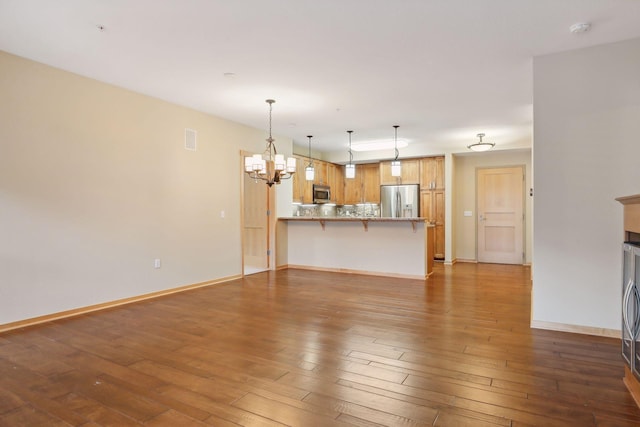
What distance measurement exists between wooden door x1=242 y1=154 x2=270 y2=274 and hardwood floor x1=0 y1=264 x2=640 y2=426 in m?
2.96

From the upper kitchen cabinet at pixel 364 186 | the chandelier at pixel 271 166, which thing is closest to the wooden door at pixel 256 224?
the chandelier at pixel 271 166

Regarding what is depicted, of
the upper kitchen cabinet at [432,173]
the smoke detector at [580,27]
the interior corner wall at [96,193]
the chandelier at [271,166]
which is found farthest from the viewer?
the upper kitchen cabinet at [432,173]

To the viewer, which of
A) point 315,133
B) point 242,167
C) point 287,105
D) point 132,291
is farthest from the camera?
point 315,133

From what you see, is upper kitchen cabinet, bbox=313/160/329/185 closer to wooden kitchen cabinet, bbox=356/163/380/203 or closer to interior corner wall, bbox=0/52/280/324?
wooden kitchen cabinet, bbox=356/163/380/203

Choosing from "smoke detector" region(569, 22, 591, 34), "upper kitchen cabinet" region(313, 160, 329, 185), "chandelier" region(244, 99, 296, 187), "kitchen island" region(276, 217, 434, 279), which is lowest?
"kitchen island" region(276, 217, 434, 279)

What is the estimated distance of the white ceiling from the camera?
2.72m

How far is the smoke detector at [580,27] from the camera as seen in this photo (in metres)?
2.92

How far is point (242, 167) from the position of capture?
6.19 meters

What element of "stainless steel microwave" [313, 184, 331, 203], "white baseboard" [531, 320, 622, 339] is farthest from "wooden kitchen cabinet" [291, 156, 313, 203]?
"white baseboard" [531, 320, 622, 339]

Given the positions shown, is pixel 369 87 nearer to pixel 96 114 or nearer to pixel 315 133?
pixel 315 133

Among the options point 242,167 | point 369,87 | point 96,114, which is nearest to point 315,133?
point 242,167

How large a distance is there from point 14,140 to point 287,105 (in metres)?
3.11

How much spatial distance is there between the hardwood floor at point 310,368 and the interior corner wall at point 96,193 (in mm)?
463

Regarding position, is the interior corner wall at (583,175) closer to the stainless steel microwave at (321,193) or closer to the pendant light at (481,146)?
the pendant light at (481,146)
